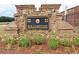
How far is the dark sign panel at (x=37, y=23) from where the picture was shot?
8.48 meters

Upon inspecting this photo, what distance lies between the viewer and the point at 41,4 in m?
8.68

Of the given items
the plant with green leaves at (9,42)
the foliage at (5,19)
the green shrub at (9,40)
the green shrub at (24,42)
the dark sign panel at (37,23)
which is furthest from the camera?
the foliage at (5,19)

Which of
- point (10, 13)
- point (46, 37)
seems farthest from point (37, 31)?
point (10, 13)

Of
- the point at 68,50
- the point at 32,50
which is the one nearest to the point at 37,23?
the point at 32,50

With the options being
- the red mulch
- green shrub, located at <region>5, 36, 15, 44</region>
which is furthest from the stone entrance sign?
the red mulch

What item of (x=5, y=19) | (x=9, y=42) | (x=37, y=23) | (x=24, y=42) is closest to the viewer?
(x=24, y=42)

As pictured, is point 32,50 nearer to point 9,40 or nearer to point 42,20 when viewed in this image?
point 9,40

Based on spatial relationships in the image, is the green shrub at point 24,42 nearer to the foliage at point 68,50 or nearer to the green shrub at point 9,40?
the green shrub at point 9,40

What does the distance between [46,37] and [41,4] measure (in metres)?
1.35

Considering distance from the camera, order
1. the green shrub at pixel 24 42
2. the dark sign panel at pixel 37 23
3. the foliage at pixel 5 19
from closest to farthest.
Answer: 1. the green shrub at pixel 24 42
2. the dark sign panel at pixel 37 23
3. the foliage at pixel 5 19

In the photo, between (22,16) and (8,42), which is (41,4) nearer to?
(22,16)

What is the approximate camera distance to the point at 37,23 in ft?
27.7

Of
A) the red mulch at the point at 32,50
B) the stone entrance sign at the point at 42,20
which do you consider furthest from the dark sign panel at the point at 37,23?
the red mulch at the point at 32,50

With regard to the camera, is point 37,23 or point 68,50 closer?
point 68,50
